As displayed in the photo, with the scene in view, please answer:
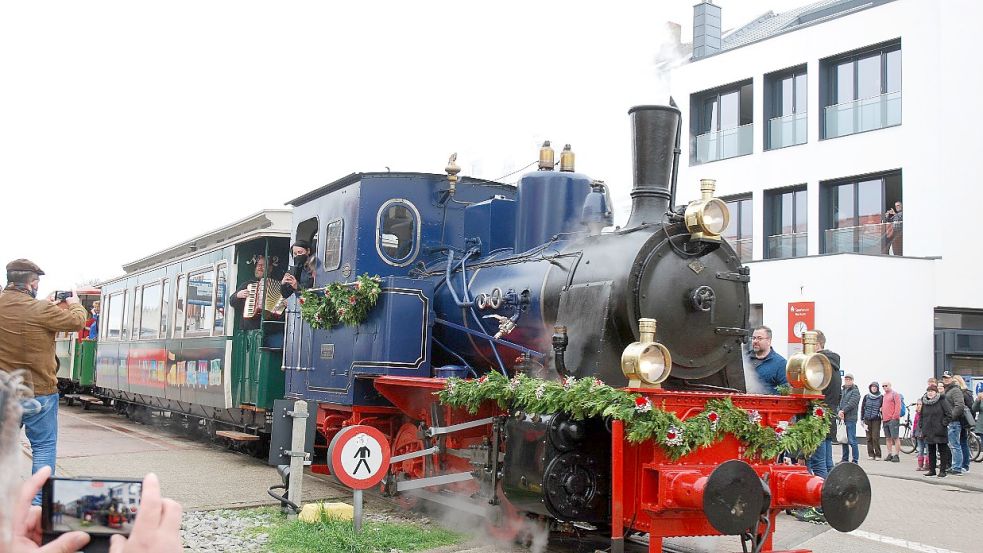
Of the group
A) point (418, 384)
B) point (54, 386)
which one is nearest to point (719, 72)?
point (418, 384)

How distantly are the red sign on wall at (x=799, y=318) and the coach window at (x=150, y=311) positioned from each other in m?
12.9

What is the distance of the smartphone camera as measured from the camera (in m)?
1.52

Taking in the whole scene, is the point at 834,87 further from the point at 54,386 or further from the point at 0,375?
the point at 0,375

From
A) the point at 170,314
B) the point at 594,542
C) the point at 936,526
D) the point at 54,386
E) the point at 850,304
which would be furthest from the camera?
the point at 850,304

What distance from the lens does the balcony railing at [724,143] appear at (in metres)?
22.3

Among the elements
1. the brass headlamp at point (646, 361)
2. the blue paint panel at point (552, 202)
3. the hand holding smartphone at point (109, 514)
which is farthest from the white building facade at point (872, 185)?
the hand holding smartphone at point (109, 514)

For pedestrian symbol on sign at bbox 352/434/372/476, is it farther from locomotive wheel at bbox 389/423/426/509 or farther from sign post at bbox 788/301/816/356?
sign post at bbox 788/301/816/356

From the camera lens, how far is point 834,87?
67.9 ft

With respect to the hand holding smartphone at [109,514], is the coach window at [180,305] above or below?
above

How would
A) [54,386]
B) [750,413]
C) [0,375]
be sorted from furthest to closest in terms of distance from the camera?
[54,386], [750,413], [0,375]

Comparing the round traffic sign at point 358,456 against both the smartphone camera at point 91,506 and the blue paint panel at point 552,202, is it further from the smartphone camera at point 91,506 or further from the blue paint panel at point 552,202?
the smartphone camera at point 91,506

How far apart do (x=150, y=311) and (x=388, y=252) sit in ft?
26.8

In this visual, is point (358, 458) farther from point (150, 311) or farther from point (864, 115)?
point (864, 115)

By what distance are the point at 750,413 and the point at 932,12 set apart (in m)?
16.6
